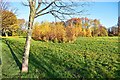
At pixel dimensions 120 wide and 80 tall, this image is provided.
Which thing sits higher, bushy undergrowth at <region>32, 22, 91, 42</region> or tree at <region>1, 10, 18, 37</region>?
tree at <region>1, 10, 18, 37</region>

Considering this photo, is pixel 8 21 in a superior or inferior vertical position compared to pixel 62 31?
superior

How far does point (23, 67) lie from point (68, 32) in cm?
1666

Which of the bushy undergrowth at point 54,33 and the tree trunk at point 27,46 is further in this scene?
the bushy undergrowth at point 54,33

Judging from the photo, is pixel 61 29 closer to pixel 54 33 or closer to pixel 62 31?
pixel 62 31

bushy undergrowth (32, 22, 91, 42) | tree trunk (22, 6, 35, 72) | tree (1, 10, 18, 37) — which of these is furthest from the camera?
tree (1, 10, 18, 37)

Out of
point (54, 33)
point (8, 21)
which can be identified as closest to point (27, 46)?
point (54, 33)

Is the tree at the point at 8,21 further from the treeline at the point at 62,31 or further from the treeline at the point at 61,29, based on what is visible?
the treeline at the point at 62,31

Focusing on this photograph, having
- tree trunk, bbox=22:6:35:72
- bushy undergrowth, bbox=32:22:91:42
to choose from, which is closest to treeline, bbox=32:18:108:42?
bushy undergrowth, bbox=32:22:91:42

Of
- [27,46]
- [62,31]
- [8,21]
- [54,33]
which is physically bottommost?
[27,46]

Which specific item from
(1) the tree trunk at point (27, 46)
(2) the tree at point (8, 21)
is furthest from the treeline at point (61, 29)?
(1) the tree trunk at point (27, 46)

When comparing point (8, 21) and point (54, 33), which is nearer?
point (54, 33)

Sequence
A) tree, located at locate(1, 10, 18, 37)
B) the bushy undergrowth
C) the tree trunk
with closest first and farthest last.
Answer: the tree trunk → the bushy undergrowth → tree, located at locate(1, 10, 18, 37)

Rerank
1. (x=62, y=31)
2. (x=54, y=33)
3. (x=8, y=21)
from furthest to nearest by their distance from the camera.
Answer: (x=8, y=21)
(x=54, y=33)
(x=62, y=31)

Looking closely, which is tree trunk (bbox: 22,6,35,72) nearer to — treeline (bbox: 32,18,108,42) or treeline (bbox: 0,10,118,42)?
treeline (bbox: 0,10,118,42)
